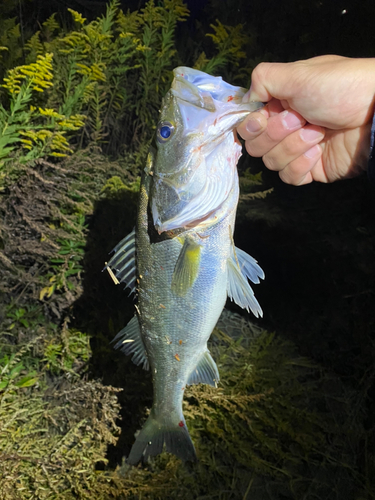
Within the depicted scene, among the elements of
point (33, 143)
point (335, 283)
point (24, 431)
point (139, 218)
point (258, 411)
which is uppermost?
point (33, 143)

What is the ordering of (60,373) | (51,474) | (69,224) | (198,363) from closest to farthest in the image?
(198,363) < (51,474) < (69,224) < (60,373)

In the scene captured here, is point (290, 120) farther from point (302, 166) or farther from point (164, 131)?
point (164, 131)

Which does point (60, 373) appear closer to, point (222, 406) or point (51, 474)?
point (51, 474)

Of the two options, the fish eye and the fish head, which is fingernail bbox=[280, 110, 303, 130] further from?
the fish eye

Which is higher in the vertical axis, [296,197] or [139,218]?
[139,218]

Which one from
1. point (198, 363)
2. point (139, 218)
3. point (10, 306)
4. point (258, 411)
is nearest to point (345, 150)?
point (139, 218)

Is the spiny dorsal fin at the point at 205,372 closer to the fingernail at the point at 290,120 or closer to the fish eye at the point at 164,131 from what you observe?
the fish eye at the point at 164,131

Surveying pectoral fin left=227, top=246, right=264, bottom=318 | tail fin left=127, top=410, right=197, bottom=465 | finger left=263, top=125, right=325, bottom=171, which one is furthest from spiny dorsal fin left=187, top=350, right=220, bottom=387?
finger left=263, top=125, right=325, bottom=171
